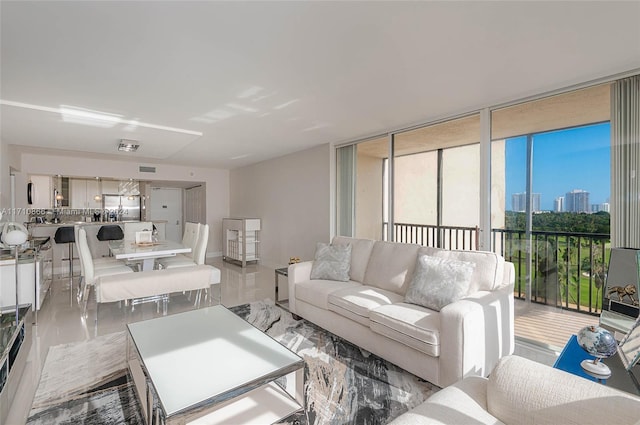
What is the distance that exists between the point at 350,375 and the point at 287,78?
2.42 m

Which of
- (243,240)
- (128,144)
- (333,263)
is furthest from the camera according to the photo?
(243,240)

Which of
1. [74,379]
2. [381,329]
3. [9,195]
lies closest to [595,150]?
[381,329]

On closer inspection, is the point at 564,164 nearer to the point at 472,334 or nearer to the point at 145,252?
the point at 472,334

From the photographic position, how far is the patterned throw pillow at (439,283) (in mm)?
2430

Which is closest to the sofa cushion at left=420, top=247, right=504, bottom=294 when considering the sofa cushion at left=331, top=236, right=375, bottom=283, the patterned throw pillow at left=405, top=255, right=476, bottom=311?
the patterned throw pillow at left=405, top=255, right=476, bottom=311

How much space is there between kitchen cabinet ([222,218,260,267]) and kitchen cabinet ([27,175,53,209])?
4.22 meters

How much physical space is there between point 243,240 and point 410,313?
489cm

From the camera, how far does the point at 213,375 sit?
1.77 m

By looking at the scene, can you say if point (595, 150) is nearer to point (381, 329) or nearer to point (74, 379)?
point (381, 329)

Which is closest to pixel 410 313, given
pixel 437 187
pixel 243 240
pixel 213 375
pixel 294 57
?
pixel 213 375

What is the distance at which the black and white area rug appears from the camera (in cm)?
190

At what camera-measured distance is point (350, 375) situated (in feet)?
7.65

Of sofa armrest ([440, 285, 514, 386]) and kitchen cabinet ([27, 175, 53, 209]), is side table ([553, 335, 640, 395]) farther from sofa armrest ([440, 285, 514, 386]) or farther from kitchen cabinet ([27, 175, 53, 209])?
kitchen cabinet ([27, 175, 53, 209])

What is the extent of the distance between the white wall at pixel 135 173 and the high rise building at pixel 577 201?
286 inches
